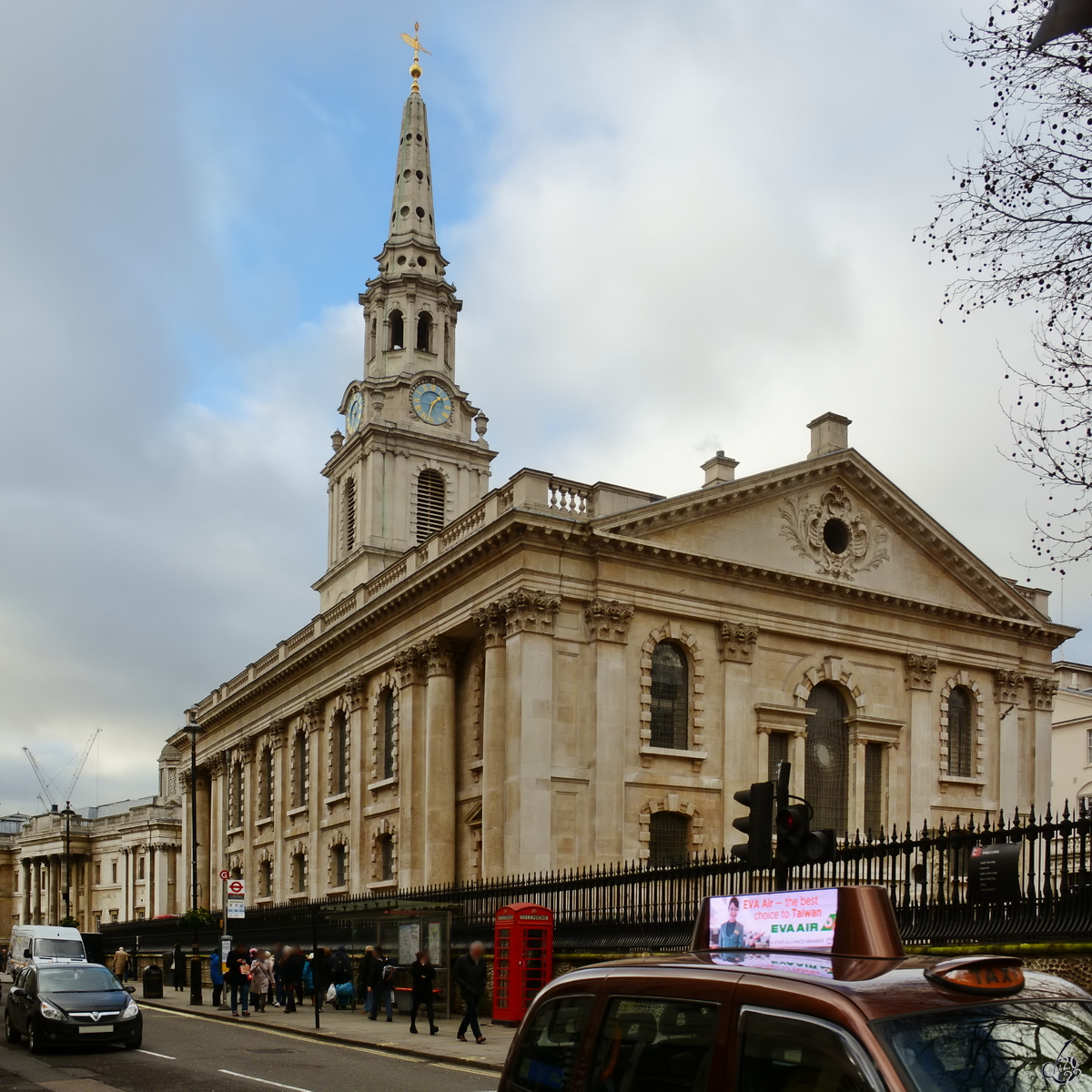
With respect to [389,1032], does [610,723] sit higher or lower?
higher

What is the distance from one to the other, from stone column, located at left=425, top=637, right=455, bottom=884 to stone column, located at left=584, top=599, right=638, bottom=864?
236 inches

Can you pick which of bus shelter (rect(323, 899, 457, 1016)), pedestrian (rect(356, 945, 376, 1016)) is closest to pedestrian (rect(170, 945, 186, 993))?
bus shelter (rect(323, 899, 457, 1016))

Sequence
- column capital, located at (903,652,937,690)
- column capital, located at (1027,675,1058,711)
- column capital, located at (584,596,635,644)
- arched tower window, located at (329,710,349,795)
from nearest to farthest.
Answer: column capital, located at (584,596,635,644) < column capital, located at (903,652,937,690) < column capital, located at (1027,675,1058,711) < arched tower window, located at (329,710,349,795)

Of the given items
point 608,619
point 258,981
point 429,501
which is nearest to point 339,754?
point 429,501

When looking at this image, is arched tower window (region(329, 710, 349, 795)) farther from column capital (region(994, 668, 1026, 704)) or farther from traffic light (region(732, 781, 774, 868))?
traffic light (region(732, 781, 774, 868))

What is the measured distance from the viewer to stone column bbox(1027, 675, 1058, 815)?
44.1m

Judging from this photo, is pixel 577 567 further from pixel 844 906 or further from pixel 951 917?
pixel 844 906

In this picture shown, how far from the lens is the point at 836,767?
39906 mm

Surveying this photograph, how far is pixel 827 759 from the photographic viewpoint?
1565 inches

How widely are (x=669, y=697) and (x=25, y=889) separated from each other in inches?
3845

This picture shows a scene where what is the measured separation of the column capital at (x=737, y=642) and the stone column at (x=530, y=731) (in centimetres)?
551

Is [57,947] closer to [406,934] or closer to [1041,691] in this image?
[406,934]

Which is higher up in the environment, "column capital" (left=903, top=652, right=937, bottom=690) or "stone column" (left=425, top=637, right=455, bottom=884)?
"column capital" (left=903, top=652, right=937, bottom=690)

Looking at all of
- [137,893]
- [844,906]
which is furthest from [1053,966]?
[137,893]
